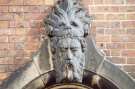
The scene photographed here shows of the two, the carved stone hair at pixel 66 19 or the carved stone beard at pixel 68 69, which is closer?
the carved stone beard at pixel 68 69

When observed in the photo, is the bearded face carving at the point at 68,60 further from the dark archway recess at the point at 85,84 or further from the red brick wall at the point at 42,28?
the red brick wall at the point at 42,28

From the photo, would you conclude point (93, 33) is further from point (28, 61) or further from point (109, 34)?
point (28, 61)

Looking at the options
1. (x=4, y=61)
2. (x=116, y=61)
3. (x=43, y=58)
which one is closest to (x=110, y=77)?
(x=116, y=61)

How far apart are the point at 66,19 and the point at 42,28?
1.19 feet

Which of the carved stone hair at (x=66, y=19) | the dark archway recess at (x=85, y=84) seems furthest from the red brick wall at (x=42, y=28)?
the dark archway recess at (x=85, y=84)

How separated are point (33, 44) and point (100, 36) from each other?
0.73m

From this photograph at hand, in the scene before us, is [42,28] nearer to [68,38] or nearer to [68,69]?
[68,38]

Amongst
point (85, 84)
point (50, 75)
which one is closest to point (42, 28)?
point (50, 75)

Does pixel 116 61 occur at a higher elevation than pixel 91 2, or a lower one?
lower

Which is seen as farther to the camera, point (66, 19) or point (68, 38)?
point (66, 19)

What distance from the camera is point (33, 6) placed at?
7434 mm

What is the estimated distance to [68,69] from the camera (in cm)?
695

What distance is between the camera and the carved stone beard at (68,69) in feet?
22.8

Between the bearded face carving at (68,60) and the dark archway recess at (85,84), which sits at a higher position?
the bearded face carving at (68,60)
